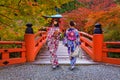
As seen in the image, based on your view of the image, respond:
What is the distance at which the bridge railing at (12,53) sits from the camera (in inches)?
486

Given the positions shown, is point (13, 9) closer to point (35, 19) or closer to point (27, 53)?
point (35, 19)

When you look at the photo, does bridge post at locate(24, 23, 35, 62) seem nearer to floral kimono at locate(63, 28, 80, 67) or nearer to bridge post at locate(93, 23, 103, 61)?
floral kimono at locate(63, 28, 80, 67)

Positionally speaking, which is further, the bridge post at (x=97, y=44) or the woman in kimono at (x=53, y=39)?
the bridge post at (x=97, y=44)

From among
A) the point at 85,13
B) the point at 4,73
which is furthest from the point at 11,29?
the point at 85,13

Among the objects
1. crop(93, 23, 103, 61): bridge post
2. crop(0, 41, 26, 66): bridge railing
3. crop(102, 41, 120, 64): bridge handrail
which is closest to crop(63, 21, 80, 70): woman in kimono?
crop(102, 41, 120, 64): bridge handrail

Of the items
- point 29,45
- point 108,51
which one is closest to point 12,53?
point 29,45

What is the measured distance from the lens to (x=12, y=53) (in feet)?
45.5

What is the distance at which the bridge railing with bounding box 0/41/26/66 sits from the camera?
12342mm

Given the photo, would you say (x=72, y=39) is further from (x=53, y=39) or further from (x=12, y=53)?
(x=12, y=53)

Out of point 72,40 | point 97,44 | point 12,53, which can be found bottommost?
point 12,53

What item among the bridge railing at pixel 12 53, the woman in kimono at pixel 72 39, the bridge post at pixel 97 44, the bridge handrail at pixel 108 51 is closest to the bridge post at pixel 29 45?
the bridge railing at pixel 12 53

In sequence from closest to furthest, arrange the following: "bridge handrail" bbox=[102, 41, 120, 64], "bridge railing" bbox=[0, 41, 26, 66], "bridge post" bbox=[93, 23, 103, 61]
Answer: "bridge railing" bbox=[0, 41, 26, 66]
"bridge handrail" bbox=[102, 41, 120, 64]
"bridge post" bbox=[93, 23, 103, 61]

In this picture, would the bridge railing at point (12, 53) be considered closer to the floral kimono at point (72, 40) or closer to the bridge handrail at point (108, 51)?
the floral kimono at point (72, 40)

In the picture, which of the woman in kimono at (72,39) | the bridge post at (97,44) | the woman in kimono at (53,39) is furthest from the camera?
the bridge post at (97,44)
